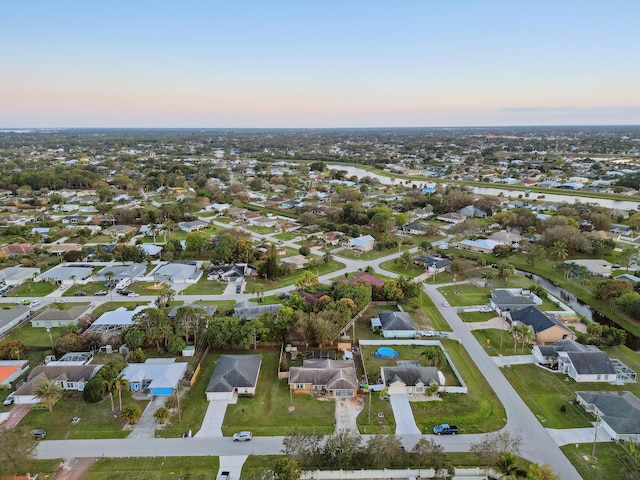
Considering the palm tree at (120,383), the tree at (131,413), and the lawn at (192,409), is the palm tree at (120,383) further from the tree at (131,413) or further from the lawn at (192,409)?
the lawn at (192,409)

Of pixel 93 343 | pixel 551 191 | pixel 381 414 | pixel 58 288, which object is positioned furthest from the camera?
pixel 551 191

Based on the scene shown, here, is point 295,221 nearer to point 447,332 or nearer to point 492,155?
point 447,332

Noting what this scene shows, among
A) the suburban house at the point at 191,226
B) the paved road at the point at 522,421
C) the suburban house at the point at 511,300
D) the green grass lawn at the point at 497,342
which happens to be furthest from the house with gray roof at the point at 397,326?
the suburban house at the point at 191,226

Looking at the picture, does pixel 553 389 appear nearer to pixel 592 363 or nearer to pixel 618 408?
pixel 592 363

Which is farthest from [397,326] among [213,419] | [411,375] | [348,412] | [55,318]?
[55,318]

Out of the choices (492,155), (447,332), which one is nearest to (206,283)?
(447,332)
